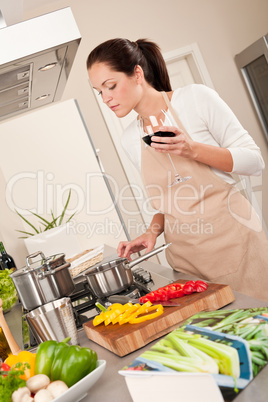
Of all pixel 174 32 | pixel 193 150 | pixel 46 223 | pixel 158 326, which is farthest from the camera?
pixel 174 32

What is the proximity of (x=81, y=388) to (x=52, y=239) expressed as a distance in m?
2.81

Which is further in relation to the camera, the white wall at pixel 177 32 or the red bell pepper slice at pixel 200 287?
the white wall at pixel 177 32

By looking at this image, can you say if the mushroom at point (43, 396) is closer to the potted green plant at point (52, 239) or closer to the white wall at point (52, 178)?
the potted green plant at point (52, 239)

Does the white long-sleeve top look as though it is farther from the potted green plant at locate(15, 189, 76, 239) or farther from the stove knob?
the potted green plant at locate(15, 189, 76, 239)

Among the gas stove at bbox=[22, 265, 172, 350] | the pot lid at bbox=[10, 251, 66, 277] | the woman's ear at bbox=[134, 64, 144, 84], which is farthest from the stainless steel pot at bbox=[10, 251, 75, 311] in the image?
the woman's ear at bbox=[134, 64, 144, 84]

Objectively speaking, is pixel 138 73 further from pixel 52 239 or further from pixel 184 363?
pixel 52 239

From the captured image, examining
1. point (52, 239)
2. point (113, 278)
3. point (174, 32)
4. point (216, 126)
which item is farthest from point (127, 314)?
point (174, 32)

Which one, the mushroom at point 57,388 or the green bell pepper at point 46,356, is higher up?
the green bell pepper at point 46,356

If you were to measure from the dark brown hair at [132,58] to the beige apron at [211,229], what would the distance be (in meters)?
0.13

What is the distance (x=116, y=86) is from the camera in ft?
5.84

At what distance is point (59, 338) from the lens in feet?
3.98

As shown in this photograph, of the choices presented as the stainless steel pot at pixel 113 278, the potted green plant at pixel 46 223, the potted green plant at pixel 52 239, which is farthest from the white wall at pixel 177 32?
the stainless steel pot at pixel 113 278

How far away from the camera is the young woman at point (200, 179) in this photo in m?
1.68

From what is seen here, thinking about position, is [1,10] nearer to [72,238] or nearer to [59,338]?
[59,338]
